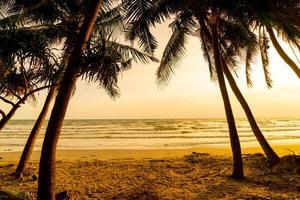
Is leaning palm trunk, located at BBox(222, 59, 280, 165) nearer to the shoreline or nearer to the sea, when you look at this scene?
the shoreline

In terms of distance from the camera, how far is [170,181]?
29.6 ft

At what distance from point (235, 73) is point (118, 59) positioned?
6.87 m

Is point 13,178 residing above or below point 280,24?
below

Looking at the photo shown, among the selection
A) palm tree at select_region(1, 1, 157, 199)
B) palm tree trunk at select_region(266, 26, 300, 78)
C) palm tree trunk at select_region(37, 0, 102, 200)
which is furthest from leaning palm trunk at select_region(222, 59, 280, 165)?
palm tree trunk at select_region(37, 0, 102, 200)

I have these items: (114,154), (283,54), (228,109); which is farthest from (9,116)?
(114,154)

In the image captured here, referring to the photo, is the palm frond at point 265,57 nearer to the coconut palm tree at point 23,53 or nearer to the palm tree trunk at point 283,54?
the palm tree trunk at point 283,54

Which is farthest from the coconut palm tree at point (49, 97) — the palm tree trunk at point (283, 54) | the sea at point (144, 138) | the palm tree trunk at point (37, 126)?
the sea at point (144, 138)

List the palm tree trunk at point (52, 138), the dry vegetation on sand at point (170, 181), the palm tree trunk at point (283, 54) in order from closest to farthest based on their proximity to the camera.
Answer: the palm tree trunk at point (52, 138) < the dry vegetation on sand at point (170, 181) < the palm tree trunk at point (283, 54)

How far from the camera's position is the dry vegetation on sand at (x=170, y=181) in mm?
7641

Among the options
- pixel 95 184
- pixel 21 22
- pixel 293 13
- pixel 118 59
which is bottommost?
pixel 95 184

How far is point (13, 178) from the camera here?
925 centimetres

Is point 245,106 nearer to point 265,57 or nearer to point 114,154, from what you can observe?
point 265,57

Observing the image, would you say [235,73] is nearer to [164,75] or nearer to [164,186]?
[164,75]

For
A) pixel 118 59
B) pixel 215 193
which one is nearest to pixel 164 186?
pixel 215 193
